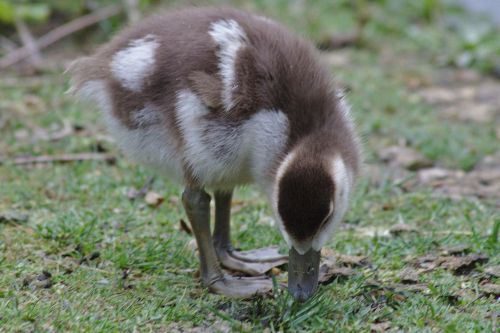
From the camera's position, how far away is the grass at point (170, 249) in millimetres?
3789

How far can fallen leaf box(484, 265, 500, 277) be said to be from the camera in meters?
4.29

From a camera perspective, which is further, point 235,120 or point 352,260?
point 352,260

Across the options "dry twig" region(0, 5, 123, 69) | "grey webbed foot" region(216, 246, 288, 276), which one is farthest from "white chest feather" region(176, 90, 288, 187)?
"dry twig" region(0, 5, 123, 69)

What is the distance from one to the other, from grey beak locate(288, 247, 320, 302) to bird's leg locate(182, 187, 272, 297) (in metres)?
0.41

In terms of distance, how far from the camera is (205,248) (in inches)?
171

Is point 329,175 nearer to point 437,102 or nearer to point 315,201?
point 315,201

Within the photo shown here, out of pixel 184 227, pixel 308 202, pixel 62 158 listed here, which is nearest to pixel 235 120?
pixel 308 202

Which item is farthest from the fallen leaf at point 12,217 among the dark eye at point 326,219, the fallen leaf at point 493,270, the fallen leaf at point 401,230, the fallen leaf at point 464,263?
the fallen leaf at point 493,270

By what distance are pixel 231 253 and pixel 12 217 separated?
140cm

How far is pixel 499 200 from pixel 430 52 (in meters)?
4.90

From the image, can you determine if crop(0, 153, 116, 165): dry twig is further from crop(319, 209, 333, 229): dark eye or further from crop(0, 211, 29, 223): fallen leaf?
crop(319, 209, 333, 229): dark eye

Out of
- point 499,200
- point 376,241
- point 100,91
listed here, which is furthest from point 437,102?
point 100,91

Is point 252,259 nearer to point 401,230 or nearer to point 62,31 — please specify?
point 401,230

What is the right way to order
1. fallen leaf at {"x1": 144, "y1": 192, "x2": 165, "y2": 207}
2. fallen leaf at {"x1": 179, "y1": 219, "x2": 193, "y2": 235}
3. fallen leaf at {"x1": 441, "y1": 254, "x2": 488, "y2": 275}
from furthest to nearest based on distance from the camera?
fallen leaf at {"x1": 144, "y1": 192, "x2": 165, "y2": 207} < fallen leaf at {"x1": 179, "y1": 219, "x2": 193, "y2": 235} < fallen leaf at {"x1": 441, "y1": 254, "x2": 488, "y2": 275}
